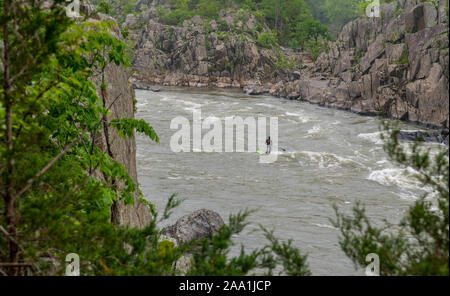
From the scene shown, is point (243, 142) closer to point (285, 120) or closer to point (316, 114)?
point (285, 120)

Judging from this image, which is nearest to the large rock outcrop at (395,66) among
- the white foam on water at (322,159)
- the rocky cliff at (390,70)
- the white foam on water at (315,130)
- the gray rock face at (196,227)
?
the rocky cliff at (390,70)

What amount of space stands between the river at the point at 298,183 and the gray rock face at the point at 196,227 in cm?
128

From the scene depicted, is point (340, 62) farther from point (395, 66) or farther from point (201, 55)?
point (201, 55)

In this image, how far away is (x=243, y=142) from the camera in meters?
37.8

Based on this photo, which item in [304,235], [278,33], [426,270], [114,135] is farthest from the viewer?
[278,33]

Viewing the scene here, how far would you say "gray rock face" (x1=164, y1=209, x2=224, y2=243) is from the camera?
17.6 metres

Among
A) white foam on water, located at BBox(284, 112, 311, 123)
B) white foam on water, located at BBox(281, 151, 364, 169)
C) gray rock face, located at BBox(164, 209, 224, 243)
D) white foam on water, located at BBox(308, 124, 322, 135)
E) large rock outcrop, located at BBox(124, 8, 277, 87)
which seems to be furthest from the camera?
large rock outcrop, located at BBox(124, 8, 277, 87)

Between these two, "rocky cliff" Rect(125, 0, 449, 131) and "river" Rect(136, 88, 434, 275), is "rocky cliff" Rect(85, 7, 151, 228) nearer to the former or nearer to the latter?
"river" Rect(136, 88, 434, 275)

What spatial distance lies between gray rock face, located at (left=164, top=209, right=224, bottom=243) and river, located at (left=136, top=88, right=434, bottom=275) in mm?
1276

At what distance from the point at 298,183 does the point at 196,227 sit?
10.4 metres

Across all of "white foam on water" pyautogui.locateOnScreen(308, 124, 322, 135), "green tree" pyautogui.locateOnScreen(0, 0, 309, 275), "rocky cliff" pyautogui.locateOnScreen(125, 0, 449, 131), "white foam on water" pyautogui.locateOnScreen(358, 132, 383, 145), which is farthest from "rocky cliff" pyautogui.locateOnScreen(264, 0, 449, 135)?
"green tree" pyautogui.locateOnScreen(0, 0, 309, 275)
